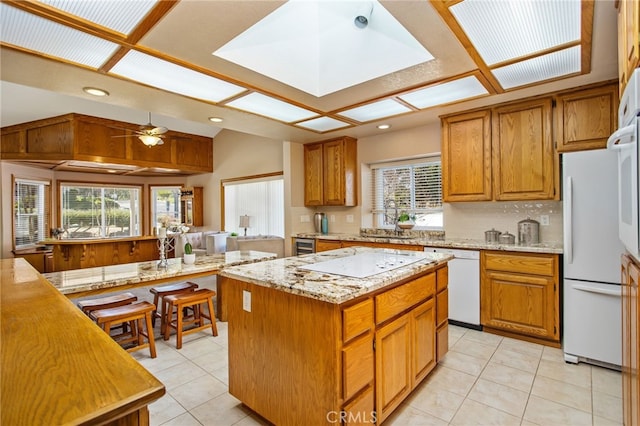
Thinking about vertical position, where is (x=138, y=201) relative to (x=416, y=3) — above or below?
below

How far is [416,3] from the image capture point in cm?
169

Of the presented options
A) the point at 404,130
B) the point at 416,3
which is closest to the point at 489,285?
the point at 404,130

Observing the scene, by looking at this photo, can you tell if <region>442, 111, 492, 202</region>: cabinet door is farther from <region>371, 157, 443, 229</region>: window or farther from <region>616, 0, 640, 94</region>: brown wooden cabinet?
<region>616, 0, 640, 94</region>: brown wooden cabinet

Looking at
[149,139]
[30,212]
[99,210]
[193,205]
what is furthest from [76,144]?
[99,210]

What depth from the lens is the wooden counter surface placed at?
22.2 inches

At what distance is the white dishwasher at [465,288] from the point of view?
320 cm

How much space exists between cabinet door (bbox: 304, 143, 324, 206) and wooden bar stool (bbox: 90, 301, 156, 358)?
115 inches

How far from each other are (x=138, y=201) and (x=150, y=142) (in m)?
4.27

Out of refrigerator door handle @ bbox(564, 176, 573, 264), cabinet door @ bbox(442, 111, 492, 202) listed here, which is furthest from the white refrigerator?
cabinet door @ bbox(442, 111, 492, 202)

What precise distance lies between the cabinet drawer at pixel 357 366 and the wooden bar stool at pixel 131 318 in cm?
203

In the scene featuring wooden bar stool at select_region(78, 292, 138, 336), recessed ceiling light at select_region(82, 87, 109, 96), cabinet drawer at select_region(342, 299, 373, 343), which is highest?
recessed ceiling light at select_region(82, 87, 109, 96)

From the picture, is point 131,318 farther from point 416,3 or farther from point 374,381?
point 416,3

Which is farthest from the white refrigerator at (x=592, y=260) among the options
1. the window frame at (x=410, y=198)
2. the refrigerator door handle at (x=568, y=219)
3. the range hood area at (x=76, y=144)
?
the range hood area at (x=76, y=144)

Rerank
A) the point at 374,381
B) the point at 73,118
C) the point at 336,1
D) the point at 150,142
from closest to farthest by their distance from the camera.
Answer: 1. the point at 374,381
2. the point at 336,1
3. the point at 150,142
4. the point at 73,118
